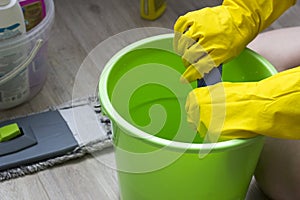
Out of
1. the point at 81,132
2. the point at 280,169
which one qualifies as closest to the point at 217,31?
the point at 280,169

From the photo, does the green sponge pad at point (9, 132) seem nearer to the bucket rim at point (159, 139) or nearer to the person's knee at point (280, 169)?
the bucket rim at point (159, 139)

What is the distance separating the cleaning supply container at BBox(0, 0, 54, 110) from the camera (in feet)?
3.67

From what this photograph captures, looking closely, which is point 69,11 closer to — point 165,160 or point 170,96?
point 170,96

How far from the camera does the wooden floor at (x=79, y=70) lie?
3.49 ft

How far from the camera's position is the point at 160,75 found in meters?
1.01

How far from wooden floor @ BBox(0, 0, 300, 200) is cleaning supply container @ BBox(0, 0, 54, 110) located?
0.03 metres

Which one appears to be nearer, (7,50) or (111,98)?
(111,98)

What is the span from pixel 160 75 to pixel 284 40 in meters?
0.25

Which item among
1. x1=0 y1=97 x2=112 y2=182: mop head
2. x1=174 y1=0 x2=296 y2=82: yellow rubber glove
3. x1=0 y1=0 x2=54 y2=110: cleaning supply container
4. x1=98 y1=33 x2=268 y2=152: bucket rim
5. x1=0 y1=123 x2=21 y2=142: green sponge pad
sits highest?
x1=174 y1=0 x2=296 y2=82: yellow rubber glove

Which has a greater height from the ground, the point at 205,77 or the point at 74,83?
the point at 205,77

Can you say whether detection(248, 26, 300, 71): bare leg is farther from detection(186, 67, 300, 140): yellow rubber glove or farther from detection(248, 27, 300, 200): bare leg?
detection(186, 67, 300, 140): yellow rubber glove

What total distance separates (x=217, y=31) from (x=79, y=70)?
47 centimetres

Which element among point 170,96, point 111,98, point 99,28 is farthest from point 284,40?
point 99,28

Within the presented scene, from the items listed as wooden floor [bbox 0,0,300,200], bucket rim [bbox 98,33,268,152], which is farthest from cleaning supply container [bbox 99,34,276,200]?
wooden floor [bbox 0,0,300,200]
